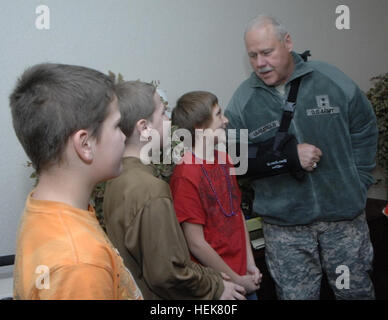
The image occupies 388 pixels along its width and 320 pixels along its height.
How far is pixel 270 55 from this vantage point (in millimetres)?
1867

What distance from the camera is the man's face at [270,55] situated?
1.86 m

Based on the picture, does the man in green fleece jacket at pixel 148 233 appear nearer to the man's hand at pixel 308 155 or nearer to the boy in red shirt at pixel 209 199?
the boy in red shirt at pixel 209 199

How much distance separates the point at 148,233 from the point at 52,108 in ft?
1.67

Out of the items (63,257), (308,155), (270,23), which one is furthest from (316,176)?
(63,257)

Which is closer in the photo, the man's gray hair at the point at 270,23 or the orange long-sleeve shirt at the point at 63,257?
the orange long-sleeve shirt at the point at 63,257

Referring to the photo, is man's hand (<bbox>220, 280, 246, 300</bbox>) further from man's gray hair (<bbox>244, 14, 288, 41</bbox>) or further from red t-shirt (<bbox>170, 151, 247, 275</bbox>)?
man's gray hair (<bbox>244, 14, 288, 41</bbox>)

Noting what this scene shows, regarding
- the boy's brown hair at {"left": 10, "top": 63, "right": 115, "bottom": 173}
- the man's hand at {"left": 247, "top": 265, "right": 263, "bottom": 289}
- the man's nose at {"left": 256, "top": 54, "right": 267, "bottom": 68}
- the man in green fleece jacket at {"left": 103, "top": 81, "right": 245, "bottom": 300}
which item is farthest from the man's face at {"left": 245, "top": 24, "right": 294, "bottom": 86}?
the boy's brown hair at {"left": 10, "top": 63, "right": 115, "bottom": 173}

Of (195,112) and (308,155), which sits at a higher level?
(195,112)

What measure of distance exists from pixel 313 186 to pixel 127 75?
128 cm

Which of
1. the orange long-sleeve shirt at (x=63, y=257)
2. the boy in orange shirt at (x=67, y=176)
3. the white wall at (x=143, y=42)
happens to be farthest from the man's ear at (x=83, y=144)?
the white wall at (x=143, y=42)

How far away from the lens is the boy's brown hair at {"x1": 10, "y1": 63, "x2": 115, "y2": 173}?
837 millimetres

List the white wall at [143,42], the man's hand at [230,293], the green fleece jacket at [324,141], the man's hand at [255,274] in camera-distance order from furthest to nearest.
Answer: the white wall at [143,42], the green fleece jacket at [324,141], the man's hand at [255,274], the man's hand at [230,293]

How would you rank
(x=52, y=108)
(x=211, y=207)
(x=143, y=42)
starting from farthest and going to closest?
(x=143, y=42), (x=211, y=207), (x=52, y=108)

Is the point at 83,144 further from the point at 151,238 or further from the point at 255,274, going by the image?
the point at 255,274
